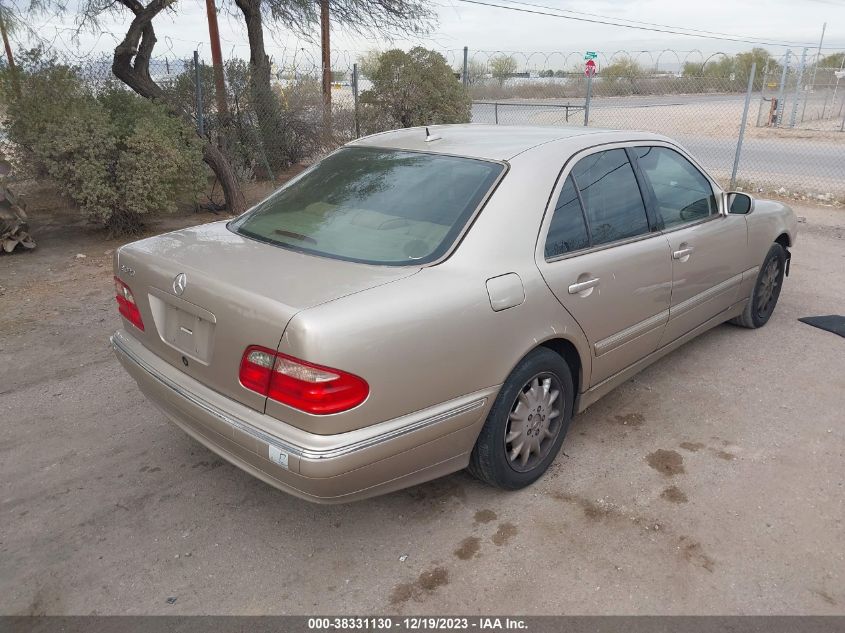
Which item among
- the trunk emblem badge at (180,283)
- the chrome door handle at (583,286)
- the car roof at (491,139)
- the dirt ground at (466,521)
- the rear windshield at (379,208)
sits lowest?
the dirt ground at (466,521)

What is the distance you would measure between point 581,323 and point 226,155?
8.02 metres

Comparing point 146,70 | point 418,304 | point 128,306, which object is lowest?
point 128,306

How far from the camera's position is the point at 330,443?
2250mm

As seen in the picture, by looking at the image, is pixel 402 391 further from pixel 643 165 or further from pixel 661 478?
pixel 643 165

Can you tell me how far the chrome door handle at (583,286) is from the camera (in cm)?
297

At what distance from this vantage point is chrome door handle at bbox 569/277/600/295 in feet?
9.75

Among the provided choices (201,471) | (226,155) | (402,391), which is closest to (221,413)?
(402,391)

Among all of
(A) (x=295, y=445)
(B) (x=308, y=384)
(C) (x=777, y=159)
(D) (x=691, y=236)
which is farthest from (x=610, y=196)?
(C) (x=777, y=159)

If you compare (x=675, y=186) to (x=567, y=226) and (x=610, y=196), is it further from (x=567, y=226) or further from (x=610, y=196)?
(x=567, y=226)

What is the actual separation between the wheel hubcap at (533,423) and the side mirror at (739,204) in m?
2.00

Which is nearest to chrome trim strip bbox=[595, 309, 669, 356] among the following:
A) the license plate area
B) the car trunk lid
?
the car trunk lid

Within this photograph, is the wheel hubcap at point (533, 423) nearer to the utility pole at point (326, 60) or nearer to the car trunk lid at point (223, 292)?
the car trunk lid at point (223, 292)

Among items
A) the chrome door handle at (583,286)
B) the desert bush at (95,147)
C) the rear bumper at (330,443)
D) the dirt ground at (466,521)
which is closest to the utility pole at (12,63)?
the desert bush at (95,147)

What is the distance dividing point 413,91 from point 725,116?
20.1 meters
